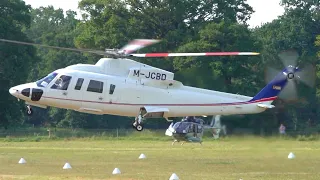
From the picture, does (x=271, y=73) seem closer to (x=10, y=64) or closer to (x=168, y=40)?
(x=168, y=40)

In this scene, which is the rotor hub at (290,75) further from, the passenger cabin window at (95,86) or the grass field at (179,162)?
the passenger cabin window at (95,86)

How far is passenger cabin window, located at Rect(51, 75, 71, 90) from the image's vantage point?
39.4 meters

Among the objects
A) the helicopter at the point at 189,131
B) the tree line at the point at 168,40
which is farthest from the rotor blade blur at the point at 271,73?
the tree line at the point at 168,40

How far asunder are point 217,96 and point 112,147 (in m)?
14.2

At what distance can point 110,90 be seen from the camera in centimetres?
3959

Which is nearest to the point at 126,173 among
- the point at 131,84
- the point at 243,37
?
the point at 131,84

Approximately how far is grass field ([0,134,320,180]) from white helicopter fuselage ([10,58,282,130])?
209 cm

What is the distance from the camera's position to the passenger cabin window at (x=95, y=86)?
39.4m

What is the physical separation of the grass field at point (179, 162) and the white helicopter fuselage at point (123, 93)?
6.87 feet

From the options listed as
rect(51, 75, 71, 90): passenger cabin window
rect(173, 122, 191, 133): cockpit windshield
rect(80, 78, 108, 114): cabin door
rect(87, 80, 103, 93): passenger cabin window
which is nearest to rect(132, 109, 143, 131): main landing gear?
rect(80, 78, 108, 114): cabin door

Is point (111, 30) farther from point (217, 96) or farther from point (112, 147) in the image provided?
point (217, 96)

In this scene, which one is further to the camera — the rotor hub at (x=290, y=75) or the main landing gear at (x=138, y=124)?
the rotor hub at (x=290, y=75)

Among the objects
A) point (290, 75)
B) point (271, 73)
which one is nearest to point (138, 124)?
point (290, 75)

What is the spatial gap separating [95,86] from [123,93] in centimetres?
122
